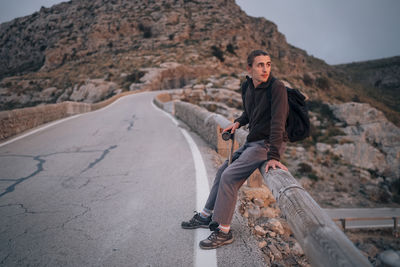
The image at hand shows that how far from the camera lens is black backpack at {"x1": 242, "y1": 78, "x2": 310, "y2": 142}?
2.49 m

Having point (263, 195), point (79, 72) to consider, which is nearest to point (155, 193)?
point (263, 195)

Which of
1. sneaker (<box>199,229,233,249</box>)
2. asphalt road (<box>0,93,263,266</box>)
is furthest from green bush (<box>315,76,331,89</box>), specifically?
sneaker (<box>199,229,233,249</box>)

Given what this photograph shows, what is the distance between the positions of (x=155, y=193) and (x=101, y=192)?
939mm

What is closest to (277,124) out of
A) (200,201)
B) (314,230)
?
(314,230)

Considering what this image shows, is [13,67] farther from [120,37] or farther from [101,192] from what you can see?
[101,192]

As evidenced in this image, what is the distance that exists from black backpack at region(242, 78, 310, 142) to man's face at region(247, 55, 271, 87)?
115 millimetres

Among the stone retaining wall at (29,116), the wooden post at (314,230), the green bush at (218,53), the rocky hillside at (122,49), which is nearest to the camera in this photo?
the wooden post at (314,230)

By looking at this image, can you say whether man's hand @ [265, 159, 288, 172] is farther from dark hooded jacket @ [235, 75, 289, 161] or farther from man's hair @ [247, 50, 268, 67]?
man's hair @ [247, 50, 268, 67]

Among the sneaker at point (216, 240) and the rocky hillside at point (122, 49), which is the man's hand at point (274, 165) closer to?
the sneaker at point (216, 240)

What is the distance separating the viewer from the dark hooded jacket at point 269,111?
7.66ft

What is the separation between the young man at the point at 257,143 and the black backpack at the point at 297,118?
0.12 meters

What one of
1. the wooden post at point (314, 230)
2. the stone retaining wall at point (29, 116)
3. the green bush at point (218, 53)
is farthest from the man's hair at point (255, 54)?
the green bush at point (218, 53)

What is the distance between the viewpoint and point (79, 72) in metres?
50.4

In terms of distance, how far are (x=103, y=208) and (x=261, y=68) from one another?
2.88 meters
